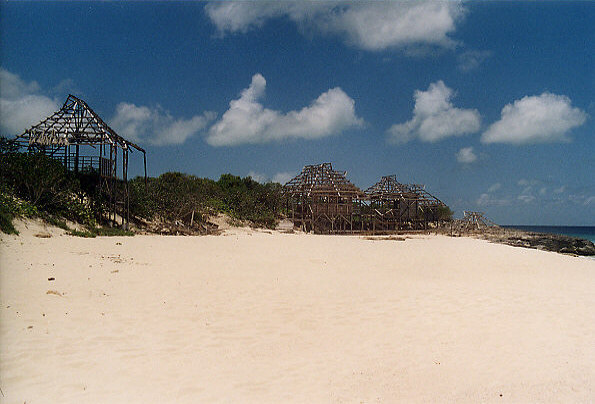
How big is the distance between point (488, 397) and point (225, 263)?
27.9 feet

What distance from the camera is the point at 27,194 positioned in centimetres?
1633

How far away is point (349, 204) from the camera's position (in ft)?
104

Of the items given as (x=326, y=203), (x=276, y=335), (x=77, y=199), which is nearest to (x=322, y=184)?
(x=326, y=203)

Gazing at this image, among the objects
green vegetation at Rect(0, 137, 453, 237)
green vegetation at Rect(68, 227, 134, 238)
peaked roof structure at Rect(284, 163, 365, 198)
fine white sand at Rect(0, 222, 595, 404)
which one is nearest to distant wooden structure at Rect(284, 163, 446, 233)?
peaked roof structure at Rect(284, 163, 365, 198)

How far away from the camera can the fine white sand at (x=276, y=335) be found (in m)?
3.99

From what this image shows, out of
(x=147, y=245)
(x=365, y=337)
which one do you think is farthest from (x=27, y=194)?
(x=365, y=337)

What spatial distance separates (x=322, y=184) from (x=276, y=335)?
28.1m

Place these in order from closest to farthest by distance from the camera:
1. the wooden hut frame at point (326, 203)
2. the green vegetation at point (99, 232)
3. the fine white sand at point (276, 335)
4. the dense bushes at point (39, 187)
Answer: the fine white sand at point (276, 335), the green vegetation at point (99, 232), the dense bushes at point (39, 187), the wooden hut frame at point (326, 203)

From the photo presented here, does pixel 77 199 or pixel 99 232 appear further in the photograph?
pixel 77 199

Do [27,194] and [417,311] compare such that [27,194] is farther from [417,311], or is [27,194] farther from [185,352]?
[417,311]

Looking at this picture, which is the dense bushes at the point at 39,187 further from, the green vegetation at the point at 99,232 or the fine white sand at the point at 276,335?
the fine white sand at the point at 276,335

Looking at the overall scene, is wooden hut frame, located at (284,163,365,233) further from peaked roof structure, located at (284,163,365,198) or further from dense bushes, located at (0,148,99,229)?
dense bushes, located at (0,148,99,229)

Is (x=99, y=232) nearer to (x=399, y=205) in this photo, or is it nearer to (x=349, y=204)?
(x=349, y=204)

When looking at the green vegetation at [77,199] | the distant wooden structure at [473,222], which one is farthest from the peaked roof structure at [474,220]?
the green vegetation at [77,199]
